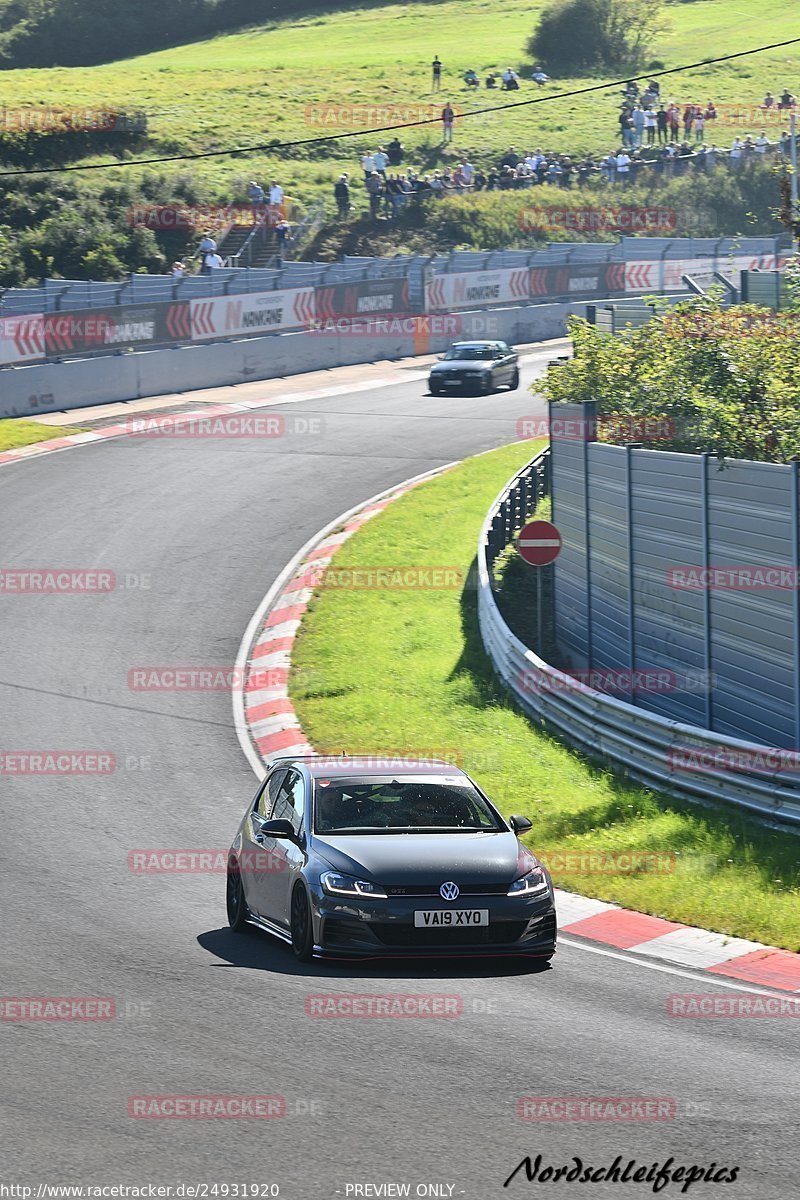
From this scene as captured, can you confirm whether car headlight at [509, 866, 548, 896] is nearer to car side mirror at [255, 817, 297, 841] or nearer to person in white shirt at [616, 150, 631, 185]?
car side mirror at [255, 817, 297, 841]

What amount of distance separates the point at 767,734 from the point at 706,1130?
357 inches

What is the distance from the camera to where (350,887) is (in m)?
10.1

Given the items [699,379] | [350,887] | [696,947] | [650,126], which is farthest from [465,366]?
[650,126]

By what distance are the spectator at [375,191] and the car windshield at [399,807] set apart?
53637mm

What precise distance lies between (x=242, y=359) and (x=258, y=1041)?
33.8 meters

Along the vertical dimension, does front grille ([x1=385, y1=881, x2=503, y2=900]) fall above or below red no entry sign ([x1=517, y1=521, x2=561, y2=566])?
below

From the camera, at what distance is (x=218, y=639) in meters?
22.5

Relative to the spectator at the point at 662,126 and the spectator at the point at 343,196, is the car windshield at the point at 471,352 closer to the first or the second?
the spectator at the point at 343,196

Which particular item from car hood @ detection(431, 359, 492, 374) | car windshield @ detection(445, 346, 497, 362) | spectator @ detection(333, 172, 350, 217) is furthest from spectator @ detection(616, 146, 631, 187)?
car hood @ detection(431, 359, 492, 374)

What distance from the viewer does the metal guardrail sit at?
14.4 metres

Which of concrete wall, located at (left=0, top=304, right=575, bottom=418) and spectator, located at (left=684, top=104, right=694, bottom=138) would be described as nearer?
concrete wall, located at (left=0, top=304, right=575, bottom=418)

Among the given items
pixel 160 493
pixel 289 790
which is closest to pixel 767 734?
pixel 289 790

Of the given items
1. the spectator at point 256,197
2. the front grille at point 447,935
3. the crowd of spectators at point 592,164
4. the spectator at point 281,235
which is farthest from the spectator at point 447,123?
the front grille at point 447,935

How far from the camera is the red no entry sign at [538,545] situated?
19.3 meters
